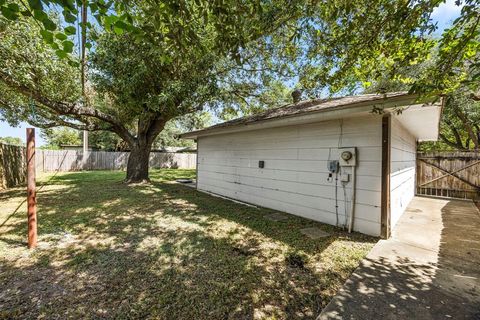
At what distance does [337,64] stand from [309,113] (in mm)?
1010

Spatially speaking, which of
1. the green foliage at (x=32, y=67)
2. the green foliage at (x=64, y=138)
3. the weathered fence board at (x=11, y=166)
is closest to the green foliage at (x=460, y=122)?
the green foliage at (x=32, y=67)

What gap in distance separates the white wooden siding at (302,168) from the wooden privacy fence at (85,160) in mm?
14668

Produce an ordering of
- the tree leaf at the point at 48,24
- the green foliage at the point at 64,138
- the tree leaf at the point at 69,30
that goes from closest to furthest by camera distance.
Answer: the tree leaf at the point at 48,24
the tree leaf at the point at 69,30
the green foliage at the point at 64,138

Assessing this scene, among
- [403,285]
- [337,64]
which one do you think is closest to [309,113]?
[337,64]

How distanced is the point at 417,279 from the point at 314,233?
167cm

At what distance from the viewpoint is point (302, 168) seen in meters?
5.15

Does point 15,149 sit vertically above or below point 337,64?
below

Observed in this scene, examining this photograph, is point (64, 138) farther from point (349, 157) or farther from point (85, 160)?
point (349, 157)

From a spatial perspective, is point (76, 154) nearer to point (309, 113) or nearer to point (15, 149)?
point (15, 149)

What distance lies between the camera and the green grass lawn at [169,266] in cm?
212

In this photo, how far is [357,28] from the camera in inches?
129

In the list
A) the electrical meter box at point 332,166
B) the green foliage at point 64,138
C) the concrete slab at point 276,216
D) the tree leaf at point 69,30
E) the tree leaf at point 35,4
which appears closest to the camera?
the tree leaf at point 35,4

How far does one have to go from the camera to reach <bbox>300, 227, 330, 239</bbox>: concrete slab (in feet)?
13.0

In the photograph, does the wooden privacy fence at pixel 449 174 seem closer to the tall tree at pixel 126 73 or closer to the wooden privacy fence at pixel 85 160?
the tall tree at pixel 126 73
